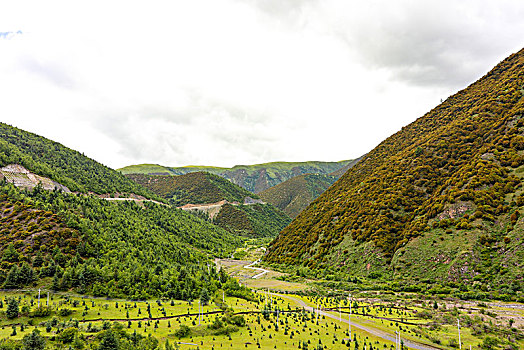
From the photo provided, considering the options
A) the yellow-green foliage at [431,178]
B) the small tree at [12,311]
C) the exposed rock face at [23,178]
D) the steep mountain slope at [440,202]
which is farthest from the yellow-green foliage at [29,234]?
the yellow-green foliage at [431,178]

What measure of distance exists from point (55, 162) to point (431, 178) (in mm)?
122800

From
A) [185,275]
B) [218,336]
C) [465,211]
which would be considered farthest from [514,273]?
[185,275]

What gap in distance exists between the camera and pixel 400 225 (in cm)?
6122

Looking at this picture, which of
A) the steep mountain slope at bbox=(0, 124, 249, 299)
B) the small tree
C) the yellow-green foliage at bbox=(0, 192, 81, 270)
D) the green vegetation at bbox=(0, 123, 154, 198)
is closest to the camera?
the small tree

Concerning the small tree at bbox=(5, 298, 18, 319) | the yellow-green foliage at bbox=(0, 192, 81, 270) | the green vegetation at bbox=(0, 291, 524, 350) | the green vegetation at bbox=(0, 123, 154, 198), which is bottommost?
the green vegetation at bbox=(0, 291, 524, 350)

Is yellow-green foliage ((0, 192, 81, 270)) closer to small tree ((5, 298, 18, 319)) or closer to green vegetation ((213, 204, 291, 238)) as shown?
small tree ((5, 298, 18, 319))

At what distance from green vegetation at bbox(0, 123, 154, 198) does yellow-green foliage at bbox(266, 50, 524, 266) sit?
7221 cm

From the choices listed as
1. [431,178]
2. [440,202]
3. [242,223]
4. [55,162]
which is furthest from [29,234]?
[242,223]

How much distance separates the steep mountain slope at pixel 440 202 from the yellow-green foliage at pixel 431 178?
229mm

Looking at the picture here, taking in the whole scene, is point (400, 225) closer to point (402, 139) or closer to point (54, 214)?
point (402, 139)

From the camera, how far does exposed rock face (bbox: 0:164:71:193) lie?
65375 millimetres

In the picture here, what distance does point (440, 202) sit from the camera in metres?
55.0

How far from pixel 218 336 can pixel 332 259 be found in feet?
155

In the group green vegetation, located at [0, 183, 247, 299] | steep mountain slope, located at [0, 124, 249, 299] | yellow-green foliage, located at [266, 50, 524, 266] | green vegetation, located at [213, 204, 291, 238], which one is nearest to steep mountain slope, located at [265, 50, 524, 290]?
yellow-green foliage, located at [266, 50, 524, 266]
